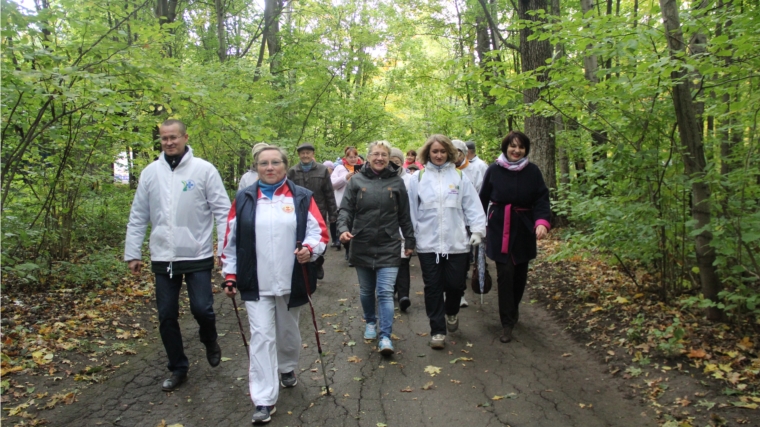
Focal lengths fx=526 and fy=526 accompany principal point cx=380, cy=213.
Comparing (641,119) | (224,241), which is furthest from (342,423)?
(641,119)

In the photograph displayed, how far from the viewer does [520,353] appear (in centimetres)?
534

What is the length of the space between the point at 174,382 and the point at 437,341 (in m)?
2.53

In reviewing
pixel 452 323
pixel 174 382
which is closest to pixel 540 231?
pixel 452 323

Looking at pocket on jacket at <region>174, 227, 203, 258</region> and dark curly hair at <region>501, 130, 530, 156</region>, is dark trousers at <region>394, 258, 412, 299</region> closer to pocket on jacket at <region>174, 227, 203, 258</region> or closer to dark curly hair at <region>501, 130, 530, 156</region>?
dark curly hair at <region>501, 130, 530, 156</region>

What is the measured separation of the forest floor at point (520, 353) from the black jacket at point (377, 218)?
40.1 inches

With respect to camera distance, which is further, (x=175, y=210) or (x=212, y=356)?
(x=212, y=356)

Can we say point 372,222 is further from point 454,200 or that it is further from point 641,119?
point 641,119

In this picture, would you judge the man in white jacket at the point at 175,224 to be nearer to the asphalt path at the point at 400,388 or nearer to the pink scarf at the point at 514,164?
the asphalt path at the point at 400,388

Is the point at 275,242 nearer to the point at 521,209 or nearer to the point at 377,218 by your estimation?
the point at 377,218

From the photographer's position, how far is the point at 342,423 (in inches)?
153

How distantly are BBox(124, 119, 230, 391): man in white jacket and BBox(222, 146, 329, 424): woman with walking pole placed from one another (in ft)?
1.50

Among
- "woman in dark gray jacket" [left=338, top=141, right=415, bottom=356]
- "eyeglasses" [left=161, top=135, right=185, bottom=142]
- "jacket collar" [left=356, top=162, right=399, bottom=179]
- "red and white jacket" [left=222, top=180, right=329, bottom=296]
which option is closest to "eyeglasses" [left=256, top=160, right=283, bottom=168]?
"red and white jacket" [left=222, top=180, right=329, bottom=296]

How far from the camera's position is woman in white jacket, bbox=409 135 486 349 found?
17.8ft

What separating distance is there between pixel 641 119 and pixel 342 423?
163 inches
